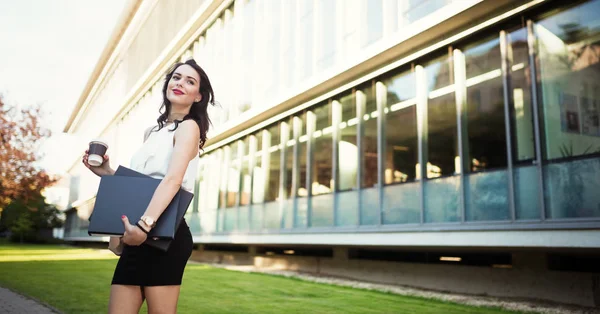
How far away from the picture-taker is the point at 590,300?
30.4 ft

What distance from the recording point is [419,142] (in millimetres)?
12602

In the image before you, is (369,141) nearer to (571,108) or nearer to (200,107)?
(571,108)

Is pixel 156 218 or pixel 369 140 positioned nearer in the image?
pixel 156 218

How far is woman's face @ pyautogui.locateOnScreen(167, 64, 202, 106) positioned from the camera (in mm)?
2420

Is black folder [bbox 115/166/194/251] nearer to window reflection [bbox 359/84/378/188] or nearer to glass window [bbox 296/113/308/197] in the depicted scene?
window reflection [bbox 359/84/378/188]

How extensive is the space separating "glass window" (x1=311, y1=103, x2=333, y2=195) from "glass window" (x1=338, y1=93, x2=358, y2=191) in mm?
607


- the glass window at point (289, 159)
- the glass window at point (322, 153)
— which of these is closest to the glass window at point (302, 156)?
the glass window at point (289, 159)

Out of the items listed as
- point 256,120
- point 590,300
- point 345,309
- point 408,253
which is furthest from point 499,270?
point 256,120

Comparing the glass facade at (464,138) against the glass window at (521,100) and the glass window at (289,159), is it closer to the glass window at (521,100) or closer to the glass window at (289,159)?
the glass window at (521,100)

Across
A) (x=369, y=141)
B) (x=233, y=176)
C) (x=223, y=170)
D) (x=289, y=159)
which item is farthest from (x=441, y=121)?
(x=223, y=170)

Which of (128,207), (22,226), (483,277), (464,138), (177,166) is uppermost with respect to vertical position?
(464,138)

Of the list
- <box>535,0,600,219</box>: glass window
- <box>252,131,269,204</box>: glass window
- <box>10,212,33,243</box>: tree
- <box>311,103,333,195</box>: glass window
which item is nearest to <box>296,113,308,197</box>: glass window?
<box>311,103,333,195</box>: glass window

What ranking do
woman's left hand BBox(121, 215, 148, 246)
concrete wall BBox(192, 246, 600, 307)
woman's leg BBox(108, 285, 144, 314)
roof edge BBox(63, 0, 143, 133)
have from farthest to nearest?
roof edge BBox(63, 0, 143, 133)
concrete wall BBox(192, 246, 600, 307)
woman's leg BBox(108, 285, 144, 314)
woman's left hand BBox(121, 215, 148, 246)

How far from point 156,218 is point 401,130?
38.5 ft
